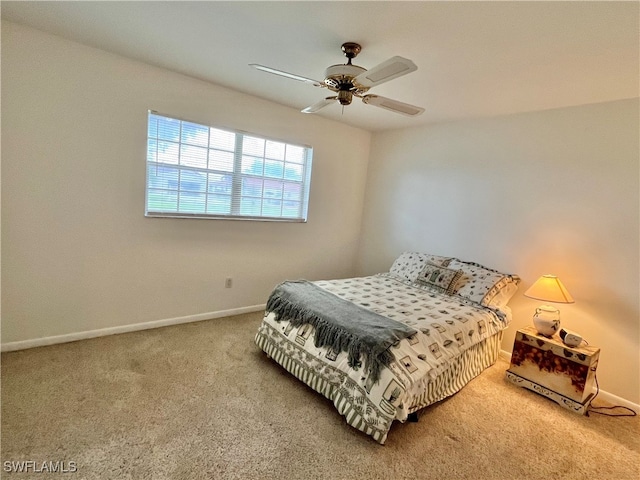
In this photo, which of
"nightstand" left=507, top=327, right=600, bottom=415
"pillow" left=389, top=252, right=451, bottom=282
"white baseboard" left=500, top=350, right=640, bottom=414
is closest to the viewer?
"nightstand" left=507, top=327, right=600, bottom=415

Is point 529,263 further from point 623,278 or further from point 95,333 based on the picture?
point 95,333

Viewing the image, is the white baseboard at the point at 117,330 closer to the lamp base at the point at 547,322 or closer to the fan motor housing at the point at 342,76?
the fan motor housing at the point at 342,76

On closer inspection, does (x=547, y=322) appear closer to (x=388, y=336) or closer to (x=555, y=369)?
(x=555, y=369)

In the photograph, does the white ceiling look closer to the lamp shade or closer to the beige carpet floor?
the lamp shade

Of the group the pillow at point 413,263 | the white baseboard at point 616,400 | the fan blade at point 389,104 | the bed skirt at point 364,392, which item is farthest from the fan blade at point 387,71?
the white baseboard at point 616,400

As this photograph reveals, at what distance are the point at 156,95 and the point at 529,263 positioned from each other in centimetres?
367

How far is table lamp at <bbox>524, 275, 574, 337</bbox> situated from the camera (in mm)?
2469

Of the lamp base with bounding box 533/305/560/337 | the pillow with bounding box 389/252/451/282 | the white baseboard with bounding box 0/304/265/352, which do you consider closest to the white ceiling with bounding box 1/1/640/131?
the pillow with bounding box 389/252/451/282

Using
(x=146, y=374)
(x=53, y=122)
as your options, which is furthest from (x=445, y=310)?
(x=53, y=122)

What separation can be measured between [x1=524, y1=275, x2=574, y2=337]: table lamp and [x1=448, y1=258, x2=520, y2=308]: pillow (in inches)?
12.3

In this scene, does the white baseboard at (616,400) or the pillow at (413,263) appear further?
the pillow at (413,263)

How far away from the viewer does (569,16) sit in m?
1.57

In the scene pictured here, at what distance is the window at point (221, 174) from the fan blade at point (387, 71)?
182 centimetres

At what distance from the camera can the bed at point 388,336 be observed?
187cm
